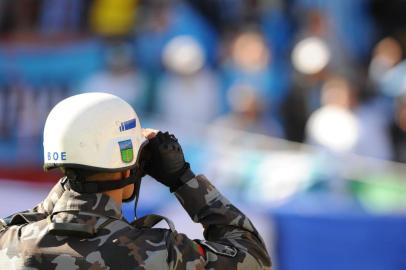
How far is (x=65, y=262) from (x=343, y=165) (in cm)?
554

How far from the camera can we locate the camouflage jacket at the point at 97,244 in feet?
10.9

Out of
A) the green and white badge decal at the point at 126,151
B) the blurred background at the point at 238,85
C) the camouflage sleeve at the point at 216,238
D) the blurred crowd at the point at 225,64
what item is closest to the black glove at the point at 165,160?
the camouflage sleeve at the point at 216,238

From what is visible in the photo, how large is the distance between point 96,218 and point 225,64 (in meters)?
7.86

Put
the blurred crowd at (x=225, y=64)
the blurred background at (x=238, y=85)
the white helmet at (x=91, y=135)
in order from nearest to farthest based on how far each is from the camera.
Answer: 1. the white helmet at (x=91, y=135)
2. the blurred background at (x=238, y=85)
3. the blurred crowd at (x=225, y=64)

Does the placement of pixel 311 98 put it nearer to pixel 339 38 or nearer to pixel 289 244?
pixel 339 38

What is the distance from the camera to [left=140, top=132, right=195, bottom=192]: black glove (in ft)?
11.5

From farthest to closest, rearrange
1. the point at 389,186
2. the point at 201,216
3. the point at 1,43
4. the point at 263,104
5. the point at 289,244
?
the point at 1,43 → the point at 263,104 → the point at 389,186 → the point at 289,244 → the point at 201,216

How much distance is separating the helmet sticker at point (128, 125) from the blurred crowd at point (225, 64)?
642 cm

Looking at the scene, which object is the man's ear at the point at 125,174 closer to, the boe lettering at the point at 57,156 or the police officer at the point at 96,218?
the police officer at the point at 96,218

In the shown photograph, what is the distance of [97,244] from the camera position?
333 centimetres

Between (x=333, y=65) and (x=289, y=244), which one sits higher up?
(x=333, y=65)

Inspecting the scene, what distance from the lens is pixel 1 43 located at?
12.3 metres

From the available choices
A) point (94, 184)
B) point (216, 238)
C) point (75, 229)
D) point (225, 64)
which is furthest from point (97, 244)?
point (225, 64)

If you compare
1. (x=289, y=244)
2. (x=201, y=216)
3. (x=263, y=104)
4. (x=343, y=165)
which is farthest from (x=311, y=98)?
(x=201, y=216)
